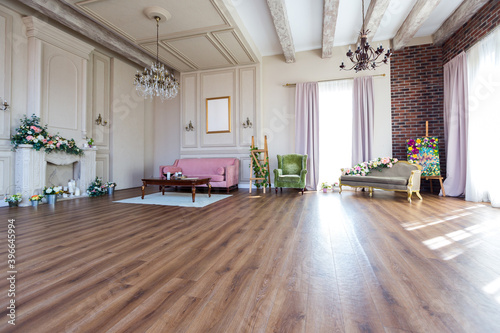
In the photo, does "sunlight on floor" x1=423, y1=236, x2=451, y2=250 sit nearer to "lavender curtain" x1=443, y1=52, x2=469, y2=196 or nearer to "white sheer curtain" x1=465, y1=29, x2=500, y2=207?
"white sheer curtain" x1=465, y1=29, x2=500, y2=207

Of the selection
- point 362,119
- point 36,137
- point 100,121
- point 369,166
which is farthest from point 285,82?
point 36,137

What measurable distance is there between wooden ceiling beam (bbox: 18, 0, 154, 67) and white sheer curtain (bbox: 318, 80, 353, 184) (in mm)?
4994

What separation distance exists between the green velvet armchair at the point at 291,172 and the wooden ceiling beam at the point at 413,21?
3.38m

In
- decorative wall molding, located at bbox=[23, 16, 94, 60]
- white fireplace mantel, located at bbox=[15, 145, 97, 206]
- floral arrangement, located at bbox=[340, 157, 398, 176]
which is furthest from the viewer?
floral arrangement, located at bbox=[340, 157, 398, 176]

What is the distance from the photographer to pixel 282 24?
491cm

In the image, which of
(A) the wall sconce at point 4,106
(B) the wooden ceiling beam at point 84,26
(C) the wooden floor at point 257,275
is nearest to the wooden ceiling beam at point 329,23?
(C) the wooden floor at point 257,275

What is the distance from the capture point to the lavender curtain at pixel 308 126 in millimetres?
6293

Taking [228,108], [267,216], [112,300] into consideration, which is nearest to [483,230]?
[267,216]

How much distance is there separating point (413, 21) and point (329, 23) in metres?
1.62

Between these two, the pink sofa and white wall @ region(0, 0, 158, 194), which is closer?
white wall @ region(0, 0, 158, 194)

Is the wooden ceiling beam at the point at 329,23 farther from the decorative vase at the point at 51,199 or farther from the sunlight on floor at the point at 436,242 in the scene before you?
the decorative vase at the point at 51,199

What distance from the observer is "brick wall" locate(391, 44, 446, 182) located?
5.75 meters

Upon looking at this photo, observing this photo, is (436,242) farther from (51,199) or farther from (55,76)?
(55,76)

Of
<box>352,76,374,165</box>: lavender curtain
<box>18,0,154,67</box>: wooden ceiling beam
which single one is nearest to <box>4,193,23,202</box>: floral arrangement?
<box>18,0,154,67</box>: wooden ceiling beam
